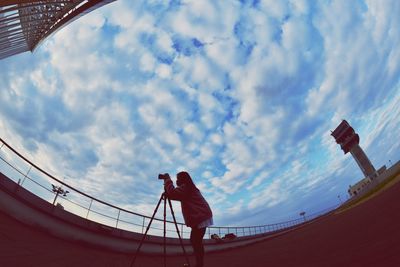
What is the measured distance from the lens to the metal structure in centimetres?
1866

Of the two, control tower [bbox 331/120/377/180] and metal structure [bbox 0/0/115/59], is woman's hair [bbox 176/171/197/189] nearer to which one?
metal structure [bbox 0/0/115/59]

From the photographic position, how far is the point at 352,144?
157 feet

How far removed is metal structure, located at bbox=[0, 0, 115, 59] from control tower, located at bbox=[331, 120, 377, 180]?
51.7 metres

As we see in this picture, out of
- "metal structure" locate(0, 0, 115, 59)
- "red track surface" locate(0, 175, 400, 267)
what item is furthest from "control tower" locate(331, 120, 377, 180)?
"metal structure" locate(0, 0, 115, 59)

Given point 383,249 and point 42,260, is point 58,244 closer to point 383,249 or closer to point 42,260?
point 42,260

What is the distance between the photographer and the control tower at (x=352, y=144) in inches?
1713

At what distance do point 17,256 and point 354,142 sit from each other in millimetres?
57232

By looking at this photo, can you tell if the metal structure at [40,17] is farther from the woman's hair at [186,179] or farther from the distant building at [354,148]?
the distant building at [354,148]

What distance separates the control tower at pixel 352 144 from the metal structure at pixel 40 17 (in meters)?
51.7

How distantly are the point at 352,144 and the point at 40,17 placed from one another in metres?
58.2

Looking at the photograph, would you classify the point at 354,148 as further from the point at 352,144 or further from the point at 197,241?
the point at 197,241

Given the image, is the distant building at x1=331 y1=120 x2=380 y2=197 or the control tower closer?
the distant building at x1=331 y1=120 x2=380 y2=197

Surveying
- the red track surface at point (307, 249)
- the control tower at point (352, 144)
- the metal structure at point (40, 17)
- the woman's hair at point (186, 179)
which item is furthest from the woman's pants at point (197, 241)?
the control tower at point (352, 144)

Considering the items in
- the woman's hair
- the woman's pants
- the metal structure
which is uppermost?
the metal structure
